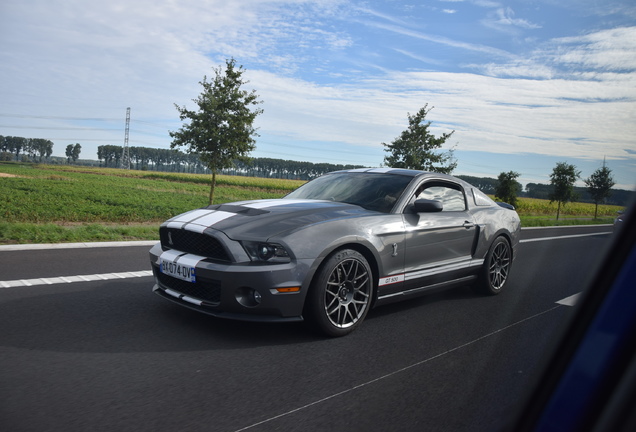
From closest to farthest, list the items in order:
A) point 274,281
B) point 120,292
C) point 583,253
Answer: point 274,281, point 120,292, point 583,253

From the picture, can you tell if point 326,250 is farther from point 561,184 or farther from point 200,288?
point 561,184

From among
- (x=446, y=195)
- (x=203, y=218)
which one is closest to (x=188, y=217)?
(x=203, y=218)

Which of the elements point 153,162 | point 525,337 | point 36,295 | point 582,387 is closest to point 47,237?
point 36,295

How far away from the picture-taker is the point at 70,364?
3.35m

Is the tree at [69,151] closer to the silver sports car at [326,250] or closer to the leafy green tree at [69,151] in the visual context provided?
the leafy green tree at [69,151]

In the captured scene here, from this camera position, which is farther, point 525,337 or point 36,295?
point 36,295

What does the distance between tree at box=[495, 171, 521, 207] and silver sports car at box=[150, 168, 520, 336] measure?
36.9 meters

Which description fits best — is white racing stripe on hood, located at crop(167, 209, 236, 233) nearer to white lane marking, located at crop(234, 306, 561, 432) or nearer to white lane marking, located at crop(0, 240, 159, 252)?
white lane marking, located at crop(234, 306, 561, 432)

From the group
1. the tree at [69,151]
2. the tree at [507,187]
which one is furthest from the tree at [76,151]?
the tree at [507,187]

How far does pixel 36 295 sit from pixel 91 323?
3.88ft

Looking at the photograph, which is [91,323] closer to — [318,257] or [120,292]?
[120,292]

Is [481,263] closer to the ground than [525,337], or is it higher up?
higher up

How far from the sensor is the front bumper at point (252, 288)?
381 cm

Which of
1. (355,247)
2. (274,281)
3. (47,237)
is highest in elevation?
(355,247)
